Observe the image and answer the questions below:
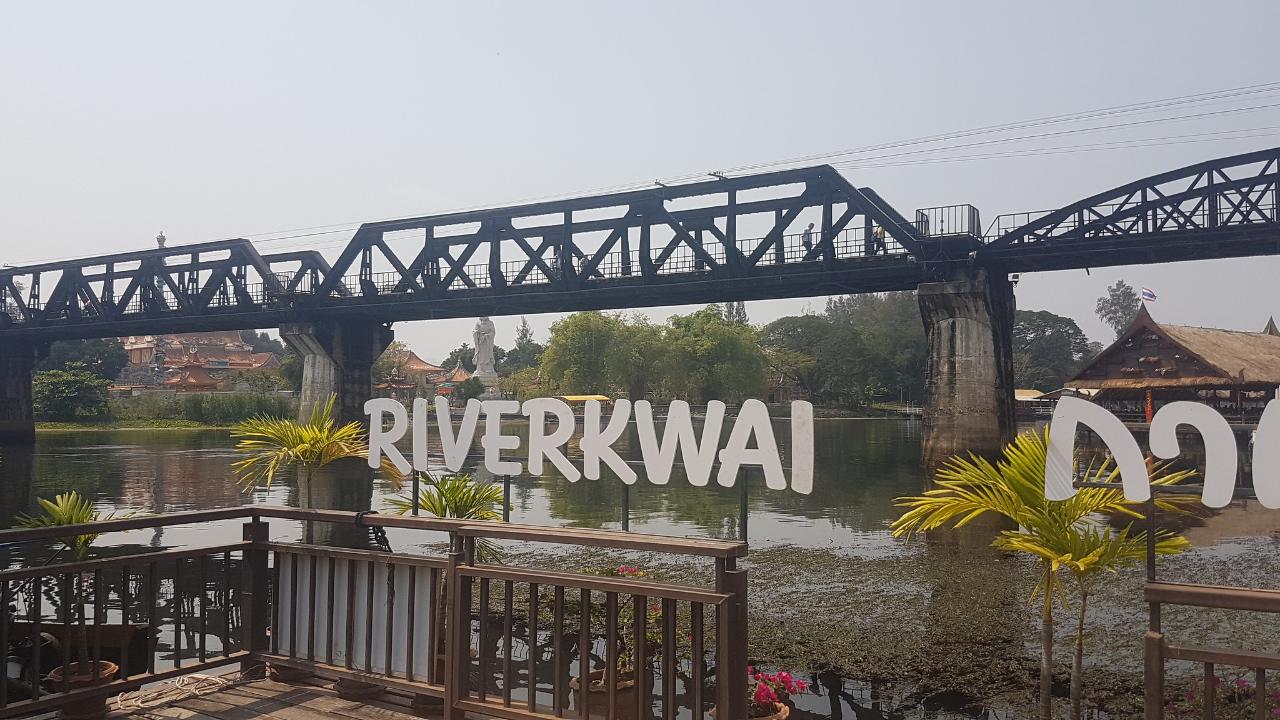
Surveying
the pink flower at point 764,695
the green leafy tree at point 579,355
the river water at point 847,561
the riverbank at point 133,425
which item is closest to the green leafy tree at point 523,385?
the green leafy tree at point 579,355

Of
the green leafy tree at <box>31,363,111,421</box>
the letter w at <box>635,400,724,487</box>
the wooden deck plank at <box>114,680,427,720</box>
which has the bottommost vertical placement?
the wooden deck plank at <box>114,680,427,720</box>

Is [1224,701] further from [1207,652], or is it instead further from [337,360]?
[337,360]

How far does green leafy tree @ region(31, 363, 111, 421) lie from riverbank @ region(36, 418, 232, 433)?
3.31ft

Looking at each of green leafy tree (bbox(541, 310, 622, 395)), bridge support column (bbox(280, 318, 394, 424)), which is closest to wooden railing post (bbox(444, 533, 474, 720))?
bridge support column (bbox(280, 318, 394, 424))

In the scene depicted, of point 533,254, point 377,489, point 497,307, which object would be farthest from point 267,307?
point 377,489

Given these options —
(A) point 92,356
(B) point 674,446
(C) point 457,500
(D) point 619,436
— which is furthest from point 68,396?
(B) point 674,446

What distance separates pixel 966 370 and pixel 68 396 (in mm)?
63834

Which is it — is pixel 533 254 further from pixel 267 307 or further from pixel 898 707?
pixel 898 707

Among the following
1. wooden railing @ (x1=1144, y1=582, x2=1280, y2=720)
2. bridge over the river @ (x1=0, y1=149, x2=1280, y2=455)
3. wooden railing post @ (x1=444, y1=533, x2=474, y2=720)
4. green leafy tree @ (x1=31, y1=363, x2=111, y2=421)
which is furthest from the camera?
green leafy tree @ (x1=31, y1=363, x2=111, y2=421)

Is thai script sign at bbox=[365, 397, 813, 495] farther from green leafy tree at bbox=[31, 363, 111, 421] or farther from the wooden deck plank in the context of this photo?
green leafy tree at bbox=[31, 363, 111, 421]

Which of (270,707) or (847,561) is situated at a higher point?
(270,707)

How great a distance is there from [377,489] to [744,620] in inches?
1044

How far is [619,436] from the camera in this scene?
28.5 ft

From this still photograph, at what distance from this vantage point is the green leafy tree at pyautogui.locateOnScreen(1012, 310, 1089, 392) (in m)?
92.3
